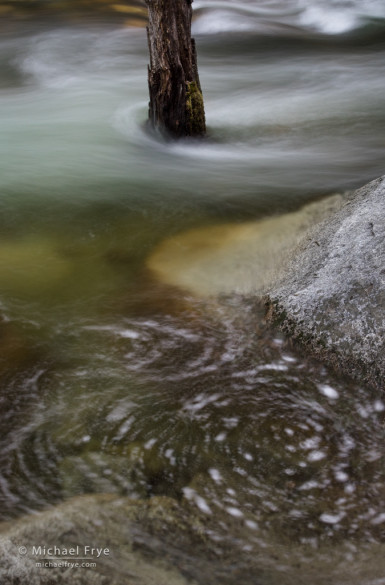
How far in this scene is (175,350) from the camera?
289cm

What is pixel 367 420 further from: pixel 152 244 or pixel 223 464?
pixel 152 244

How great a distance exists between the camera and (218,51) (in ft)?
32.0

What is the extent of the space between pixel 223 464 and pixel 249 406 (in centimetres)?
36

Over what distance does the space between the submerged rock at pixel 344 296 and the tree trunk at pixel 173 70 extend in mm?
2492

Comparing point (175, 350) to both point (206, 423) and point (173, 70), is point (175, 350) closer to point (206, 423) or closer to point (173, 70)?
point (206, 423)

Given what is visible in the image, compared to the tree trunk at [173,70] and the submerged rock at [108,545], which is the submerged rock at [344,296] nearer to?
the submerged rock at [108,545]

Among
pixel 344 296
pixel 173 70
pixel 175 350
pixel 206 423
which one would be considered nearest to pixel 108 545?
pixel 206 423

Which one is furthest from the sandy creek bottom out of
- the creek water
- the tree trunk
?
the tree trunk

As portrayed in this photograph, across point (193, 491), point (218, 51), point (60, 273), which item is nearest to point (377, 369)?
point (193, 491)

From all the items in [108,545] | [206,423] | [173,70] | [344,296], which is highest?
[173,70]

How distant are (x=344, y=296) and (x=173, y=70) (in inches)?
122

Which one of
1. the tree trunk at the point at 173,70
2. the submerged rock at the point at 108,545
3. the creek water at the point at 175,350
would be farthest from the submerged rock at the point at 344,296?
the tree trunk at the point at 173,70

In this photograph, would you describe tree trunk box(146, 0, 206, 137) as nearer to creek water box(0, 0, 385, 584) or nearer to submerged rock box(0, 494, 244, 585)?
creek water box(0, 0, 385, 584)

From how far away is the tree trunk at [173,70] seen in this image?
495cm
